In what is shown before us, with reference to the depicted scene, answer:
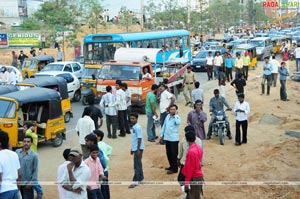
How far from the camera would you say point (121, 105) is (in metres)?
14.6

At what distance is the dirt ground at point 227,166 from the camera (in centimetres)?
973

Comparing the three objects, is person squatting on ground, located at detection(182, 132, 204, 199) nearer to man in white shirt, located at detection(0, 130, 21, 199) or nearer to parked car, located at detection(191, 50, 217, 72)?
man in white shirt, located at detection(0, 130, 21, 199)

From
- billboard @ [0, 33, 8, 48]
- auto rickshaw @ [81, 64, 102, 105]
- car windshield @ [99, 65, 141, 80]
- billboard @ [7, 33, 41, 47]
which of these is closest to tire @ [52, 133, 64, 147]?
car windshield @ [99, 65, 141, 80]

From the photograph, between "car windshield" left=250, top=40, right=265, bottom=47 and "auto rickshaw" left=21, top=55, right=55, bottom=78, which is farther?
"car windshield" left=250, top=40, right=265, bottom=47

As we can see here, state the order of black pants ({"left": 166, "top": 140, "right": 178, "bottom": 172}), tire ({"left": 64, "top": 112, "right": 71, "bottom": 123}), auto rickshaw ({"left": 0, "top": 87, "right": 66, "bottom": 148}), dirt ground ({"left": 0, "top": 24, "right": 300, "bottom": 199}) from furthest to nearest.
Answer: tire ({"left": 64, "top": 112, "right": 71, "bottom": 123}), auto rickshaw ({"left": 0, "top": 87, "right": 66, "bottom": 148}), black pants ({"left": 166, "top": 140, "right": 178, "bottom": 172}), dirt ground ({"left": 0, "top": 24, "right": 300, "bottom": 199})

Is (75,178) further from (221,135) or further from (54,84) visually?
(54,84)

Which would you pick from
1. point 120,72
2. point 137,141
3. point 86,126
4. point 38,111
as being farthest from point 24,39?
point 137,141

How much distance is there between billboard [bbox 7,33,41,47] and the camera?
36.7 m

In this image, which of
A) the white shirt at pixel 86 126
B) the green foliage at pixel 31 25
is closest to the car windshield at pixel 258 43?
the green foliage at pixel 31 25

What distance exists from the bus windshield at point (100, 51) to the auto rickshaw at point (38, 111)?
10197 mm

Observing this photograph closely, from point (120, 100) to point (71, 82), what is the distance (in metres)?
6.18

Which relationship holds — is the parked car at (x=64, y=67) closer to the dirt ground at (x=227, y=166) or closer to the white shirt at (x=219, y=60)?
the dirt ground at (x=227, y=166)

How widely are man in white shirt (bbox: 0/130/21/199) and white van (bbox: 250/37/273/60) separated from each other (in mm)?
34233

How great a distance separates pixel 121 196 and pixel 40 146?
4.88 m
